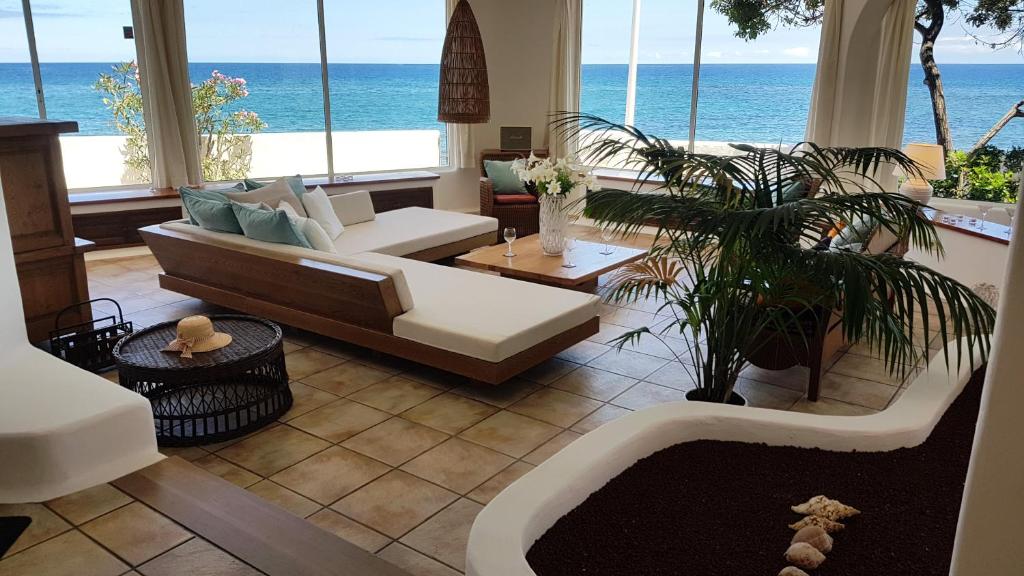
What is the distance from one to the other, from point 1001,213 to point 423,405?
4939 mm

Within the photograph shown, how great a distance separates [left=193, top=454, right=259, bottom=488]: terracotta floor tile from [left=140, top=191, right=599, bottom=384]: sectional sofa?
1.09 m

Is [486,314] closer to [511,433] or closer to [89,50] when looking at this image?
[511,433]

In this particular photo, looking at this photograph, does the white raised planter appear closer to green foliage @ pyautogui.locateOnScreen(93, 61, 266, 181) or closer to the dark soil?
the dark soil

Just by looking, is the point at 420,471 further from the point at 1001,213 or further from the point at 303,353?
Answer: the point at 1001,213

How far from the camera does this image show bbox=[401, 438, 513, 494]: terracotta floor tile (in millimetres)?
2885

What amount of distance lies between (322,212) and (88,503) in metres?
3.30

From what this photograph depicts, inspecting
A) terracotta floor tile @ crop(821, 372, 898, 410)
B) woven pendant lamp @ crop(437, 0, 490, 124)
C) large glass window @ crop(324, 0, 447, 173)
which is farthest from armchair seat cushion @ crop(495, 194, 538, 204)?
large glass window @ crop(324, 0, 447, 173)

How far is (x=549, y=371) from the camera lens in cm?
402

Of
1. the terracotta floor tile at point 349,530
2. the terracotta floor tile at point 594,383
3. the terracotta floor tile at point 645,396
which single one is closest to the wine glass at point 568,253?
the terracotta floor tile at point 594,383

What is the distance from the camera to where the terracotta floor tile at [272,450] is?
9.87 feet

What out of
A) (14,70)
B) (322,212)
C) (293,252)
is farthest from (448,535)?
(14,70)

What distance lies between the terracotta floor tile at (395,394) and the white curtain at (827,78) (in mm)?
4814

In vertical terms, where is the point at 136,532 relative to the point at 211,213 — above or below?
below

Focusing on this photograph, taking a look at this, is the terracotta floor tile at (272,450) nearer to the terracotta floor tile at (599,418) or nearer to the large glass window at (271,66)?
the terracotta floor tile at (599,418)
